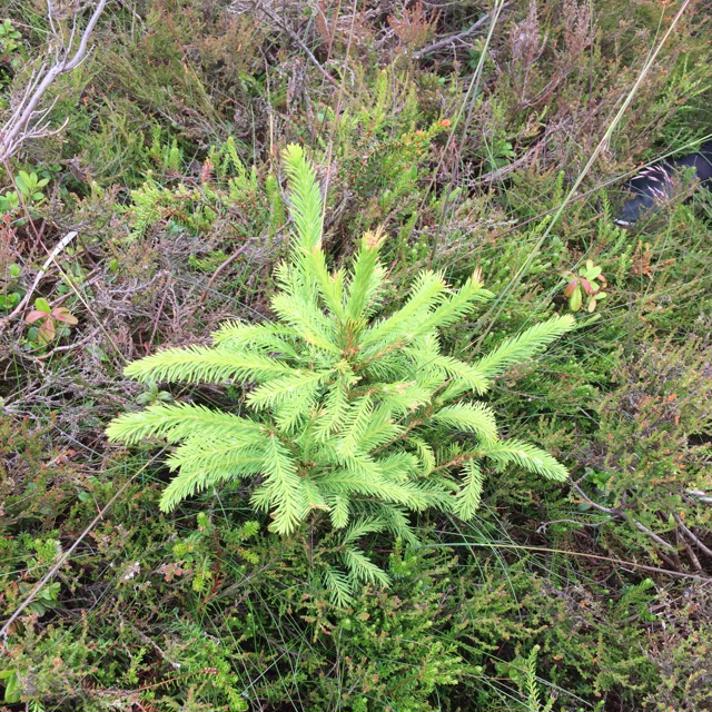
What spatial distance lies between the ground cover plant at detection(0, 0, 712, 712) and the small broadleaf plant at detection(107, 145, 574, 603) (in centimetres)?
1

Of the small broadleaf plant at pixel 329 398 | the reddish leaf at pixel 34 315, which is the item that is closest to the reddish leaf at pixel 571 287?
the small broadleaf plant at pixel 329 398

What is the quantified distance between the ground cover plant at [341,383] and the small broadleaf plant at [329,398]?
14mm

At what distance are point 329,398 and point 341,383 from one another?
50mm

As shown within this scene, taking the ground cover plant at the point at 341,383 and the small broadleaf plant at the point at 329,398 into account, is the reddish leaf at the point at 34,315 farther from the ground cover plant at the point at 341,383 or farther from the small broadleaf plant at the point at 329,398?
Result: the small broadleaf plant at the point at 329,398

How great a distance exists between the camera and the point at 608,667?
1871 millimetres

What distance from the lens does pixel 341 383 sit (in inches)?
58.1

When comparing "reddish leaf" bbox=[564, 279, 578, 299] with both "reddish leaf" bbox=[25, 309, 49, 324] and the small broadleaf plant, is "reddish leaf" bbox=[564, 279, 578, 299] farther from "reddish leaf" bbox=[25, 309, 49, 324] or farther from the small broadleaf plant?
"reddish leaf" bbox=[25, 309, 49, 324]

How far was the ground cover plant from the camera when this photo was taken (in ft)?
5.34

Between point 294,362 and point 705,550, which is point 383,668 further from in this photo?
point 705,550

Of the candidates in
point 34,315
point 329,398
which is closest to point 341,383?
point 329,398

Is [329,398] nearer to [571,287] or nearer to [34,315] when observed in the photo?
[34,315]

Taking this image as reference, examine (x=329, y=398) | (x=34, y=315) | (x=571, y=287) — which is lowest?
(x=571, y=287)

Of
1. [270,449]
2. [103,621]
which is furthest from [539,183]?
[103,621]

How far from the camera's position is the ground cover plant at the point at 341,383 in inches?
64.1
